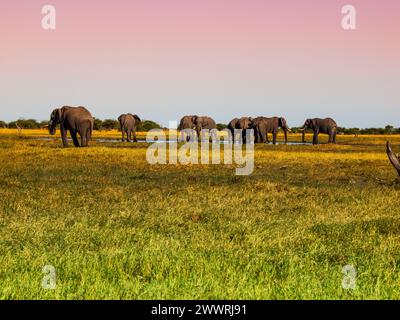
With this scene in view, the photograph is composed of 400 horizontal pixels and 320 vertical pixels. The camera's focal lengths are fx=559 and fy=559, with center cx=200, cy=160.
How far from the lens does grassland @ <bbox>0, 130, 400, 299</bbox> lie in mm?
5695

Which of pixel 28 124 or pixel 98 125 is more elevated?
pixel 28 124

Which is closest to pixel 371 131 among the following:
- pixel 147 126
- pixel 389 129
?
pixel 389 129

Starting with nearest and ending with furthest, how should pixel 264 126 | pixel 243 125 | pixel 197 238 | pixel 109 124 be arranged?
1. pixel 197 238
2. pixel 264 126
3. pixel 243 125
4. pixel 109 124

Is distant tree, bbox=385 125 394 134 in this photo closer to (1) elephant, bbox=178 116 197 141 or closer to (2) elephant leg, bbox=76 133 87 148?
(1) elephant, bbox=178 116 197 141

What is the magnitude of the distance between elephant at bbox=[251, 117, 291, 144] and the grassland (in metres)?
37.4

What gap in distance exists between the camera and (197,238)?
8.18 metres

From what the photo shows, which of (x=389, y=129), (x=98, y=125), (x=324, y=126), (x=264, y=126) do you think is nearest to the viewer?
(x=324, y=126)

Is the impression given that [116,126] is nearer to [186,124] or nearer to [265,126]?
[186,124]

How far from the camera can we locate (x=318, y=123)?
54000 mm

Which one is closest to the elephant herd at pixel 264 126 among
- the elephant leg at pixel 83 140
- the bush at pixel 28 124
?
the elephant leg at pixel 83 140

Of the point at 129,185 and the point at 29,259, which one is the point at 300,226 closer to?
the point at 29,259

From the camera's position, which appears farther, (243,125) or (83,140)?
(243,125)

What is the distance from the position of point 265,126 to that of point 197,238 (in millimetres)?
46783
